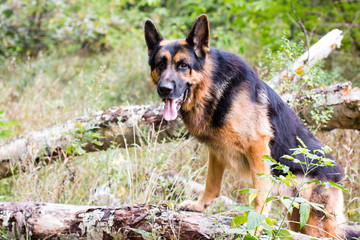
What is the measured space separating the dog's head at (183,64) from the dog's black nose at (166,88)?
1cm

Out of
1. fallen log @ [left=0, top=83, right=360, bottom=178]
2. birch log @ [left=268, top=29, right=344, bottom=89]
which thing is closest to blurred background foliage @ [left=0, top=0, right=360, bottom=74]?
birch log @ [left=268, top=29, right=344, bottom=89]

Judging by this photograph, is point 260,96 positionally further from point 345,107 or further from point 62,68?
point 62,68

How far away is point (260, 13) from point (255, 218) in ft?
22.9

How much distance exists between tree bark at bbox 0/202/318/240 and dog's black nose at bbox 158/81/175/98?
39.4 inches

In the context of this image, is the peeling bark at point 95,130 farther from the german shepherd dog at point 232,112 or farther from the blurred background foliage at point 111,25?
the blurred background foliage at point 111,25

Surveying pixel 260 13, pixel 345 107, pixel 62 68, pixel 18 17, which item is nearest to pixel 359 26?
pixel 260 13

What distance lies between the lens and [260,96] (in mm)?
3252

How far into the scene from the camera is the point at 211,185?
137 inches

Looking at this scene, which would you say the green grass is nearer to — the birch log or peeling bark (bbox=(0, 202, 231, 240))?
peeling bark (bbox=(0, 202, 231, 240))

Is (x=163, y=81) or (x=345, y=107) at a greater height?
(x=163, y=81)

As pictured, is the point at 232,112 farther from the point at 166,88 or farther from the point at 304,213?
the point at 304,213

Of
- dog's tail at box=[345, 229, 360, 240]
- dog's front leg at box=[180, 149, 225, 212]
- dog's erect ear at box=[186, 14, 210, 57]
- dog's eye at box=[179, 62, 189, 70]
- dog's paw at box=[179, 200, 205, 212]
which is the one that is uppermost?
dog's erect ear at box=[186, 14, 210, 57]

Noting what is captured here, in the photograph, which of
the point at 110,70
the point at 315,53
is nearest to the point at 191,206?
the point at 315,53

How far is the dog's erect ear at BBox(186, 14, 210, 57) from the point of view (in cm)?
313
